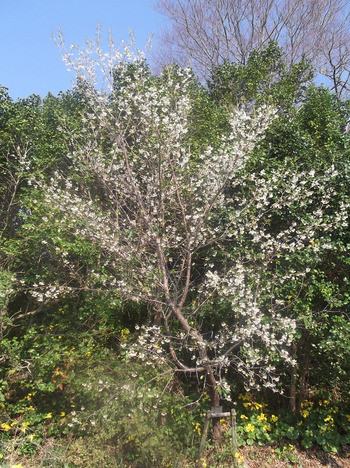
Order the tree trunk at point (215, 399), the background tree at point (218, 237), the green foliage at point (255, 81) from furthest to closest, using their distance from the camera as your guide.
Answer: the green foliage at point (255, 81)
the tree trunk at point (215, 399)
the background tree at point (218, 237)

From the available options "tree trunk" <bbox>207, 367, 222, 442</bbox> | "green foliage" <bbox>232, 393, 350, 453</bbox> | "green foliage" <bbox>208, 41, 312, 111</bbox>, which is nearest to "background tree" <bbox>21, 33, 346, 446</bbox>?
"tree trunk" <bbox>207, 367, 222, 442</bbox>

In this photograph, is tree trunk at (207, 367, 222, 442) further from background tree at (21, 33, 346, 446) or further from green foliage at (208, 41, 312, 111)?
green foliage at (208, 41, 312, 111)

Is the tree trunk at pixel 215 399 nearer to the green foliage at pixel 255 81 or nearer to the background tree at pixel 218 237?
the background tree at pixel 218 237

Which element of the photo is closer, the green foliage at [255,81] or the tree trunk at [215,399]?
the tree trunk at [215,399]

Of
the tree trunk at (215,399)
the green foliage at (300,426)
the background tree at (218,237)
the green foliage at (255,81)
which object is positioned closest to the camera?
the background tree at (218,237)

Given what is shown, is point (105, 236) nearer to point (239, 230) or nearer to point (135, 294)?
point (135, 294)

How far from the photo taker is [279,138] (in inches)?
185

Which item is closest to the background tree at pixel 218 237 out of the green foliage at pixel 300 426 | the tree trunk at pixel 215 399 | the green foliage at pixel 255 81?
the tree trunk at pixel 215 399

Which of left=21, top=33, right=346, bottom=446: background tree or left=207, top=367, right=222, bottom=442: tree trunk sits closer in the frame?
left=21, top=33, right=346, bottom=446: background tree

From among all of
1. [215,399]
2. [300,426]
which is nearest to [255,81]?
[215,399]

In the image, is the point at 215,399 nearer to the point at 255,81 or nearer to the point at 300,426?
the point at 300,426

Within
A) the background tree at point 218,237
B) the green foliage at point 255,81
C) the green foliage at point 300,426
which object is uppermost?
the green foliage at point 255,81

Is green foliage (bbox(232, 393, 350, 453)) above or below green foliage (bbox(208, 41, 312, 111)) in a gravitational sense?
below

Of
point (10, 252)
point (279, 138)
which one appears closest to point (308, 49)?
point (279, 138)
